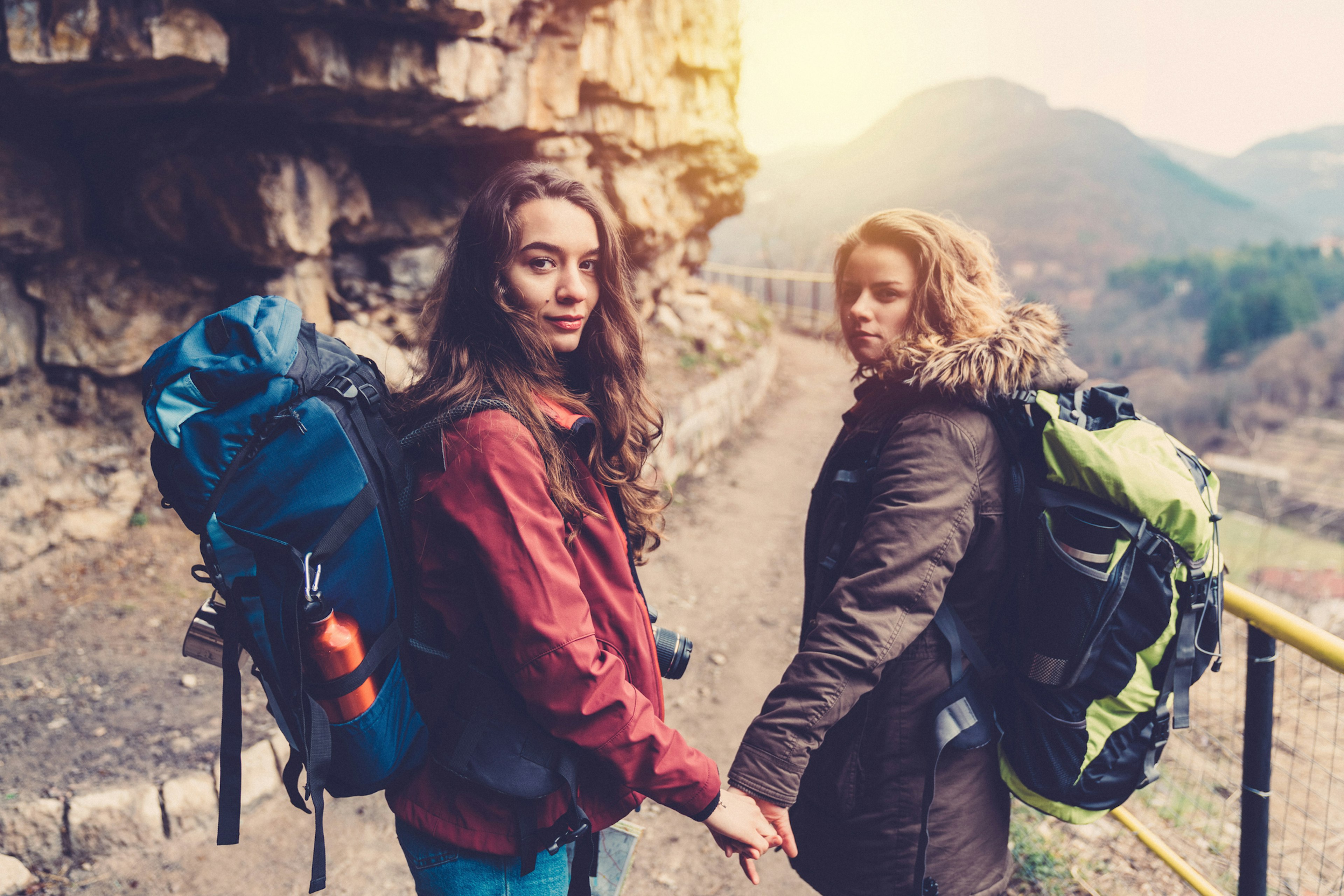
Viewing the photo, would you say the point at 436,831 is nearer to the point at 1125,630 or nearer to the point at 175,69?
the point at 1125,630

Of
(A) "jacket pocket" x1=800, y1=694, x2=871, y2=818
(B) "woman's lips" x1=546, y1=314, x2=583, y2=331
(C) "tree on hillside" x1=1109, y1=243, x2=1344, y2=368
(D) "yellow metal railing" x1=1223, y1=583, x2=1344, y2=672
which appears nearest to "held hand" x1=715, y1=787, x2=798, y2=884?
(A) "jacket pocket" x1=800, y1=694, x2=871, y2=818

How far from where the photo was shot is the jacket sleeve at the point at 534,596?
4.08ft

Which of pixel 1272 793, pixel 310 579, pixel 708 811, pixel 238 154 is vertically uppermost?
pixel 238 154

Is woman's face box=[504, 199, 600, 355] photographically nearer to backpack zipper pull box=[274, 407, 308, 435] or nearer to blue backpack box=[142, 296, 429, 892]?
blue backpack box=[142, 296, 429, 892]

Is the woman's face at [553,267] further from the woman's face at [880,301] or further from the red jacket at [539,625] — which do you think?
the woman's face at [880,301]

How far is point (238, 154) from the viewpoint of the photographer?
4906 millimetres

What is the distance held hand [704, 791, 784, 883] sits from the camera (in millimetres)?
1484

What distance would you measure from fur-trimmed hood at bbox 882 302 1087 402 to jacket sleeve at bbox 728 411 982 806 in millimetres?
97

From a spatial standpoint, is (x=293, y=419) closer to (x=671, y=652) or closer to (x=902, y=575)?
(x=671, y=652)

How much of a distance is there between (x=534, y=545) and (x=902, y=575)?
0.77m

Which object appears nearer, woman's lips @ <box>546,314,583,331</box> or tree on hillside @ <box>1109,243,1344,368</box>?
woman's lips @ <box>546,314,583,331</box>

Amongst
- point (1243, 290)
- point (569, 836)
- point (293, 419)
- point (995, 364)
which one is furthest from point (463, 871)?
point (1243, 290)

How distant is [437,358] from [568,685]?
677mm

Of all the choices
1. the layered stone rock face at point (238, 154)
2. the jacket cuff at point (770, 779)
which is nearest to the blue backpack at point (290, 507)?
the jacket cuff at point (770, 779)
